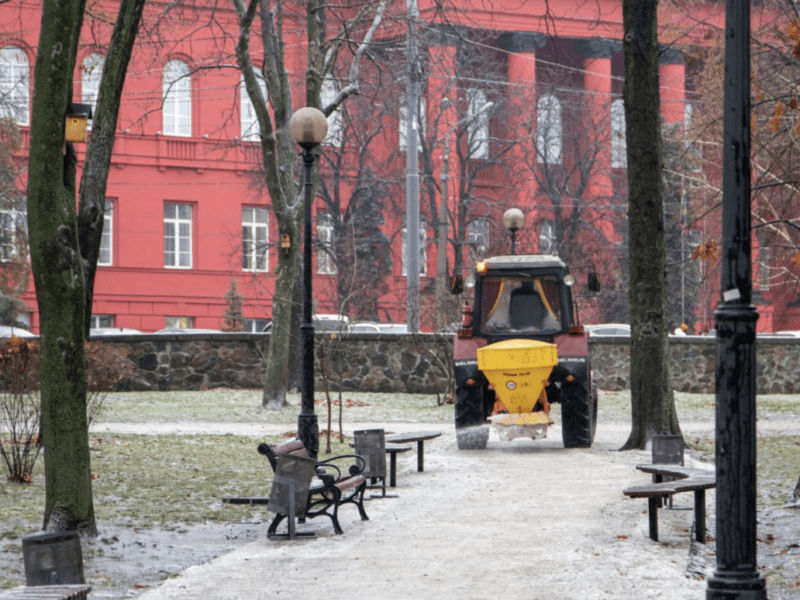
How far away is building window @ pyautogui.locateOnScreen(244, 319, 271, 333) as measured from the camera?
48469 millimetres

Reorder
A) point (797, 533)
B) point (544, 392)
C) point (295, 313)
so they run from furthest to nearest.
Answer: point (295, 313) → point (544, 392) → point (797, 533)

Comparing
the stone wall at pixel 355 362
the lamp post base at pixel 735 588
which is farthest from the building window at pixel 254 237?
the lamp post base at pixel 735 588

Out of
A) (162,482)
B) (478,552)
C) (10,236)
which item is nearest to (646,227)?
(162,482)

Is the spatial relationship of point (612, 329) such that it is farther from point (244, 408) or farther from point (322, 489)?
point (322, 489)

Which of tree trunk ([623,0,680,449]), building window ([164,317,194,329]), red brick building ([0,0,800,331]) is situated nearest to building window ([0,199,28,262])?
red brick building ([0,0,800,331])

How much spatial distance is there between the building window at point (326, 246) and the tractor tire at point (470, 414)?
26327 mm

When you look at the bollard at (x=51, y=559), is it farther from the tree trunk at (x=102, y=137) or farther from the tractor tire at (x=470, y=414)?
the tractor tire at (x=470, y=414)

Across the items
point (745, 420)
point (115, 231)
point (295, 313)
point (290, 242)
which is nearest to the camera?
point (745, 420)

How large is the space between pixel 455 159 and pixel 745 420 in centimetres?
4358

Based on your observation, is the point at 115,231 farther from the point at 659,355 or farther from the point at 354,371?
the point at 659,355

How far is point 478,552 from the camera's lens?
1000 centimetres

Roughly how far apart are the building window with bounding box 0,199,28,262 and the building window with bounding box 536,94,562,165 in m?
19.0

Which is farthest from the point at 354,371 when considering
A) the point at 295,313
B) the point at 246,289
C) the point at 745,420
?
the point at 745,420

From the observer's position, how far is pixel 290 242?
26812 millimetres
